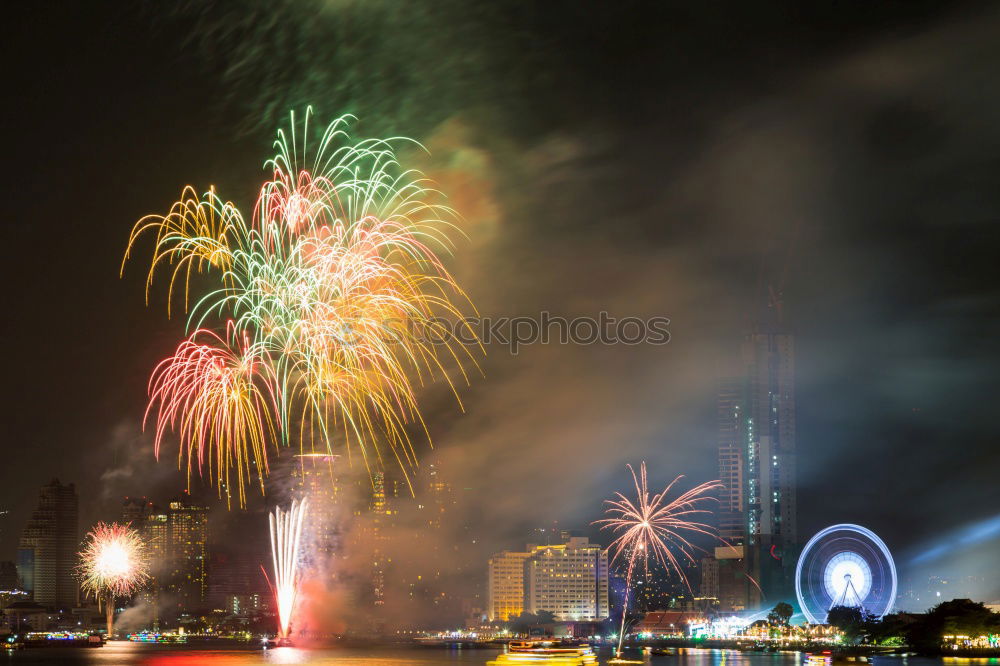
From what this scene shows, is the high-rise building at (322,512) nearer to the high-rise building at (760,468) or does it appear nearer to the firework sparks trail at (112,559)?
the firework sparks trail at (112,559)

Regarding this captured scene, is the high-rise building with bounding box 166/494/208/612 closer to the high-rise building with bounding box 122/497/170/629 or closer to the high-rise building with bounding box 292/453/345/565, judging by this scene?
the high-rise building with bounding box 122/497/170/629

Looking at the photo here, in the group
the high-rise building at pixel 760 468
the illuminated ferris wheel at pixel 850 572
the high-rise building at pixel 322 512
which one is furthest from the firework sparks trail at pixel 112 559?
the high-rise building at pixel 760 468

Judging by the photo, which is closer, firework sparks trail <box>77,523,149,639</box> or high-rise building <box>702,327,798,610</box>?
firework sparks trail <box>77,523,149,639</box>

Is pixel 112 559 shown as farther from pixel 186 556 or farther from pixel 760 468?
pixel 760 468

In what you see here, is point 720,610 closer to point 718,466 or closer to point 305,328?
point 718,466

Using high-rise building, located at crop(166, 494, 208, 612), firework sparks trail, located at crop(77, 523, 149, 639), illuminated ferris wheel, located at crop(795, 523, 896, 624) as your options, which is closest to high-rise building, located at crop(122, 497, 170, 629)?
high-rise building, located at crop(166, 494, 208, 612)

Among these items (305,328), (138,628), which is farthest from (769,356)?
(305,328)
